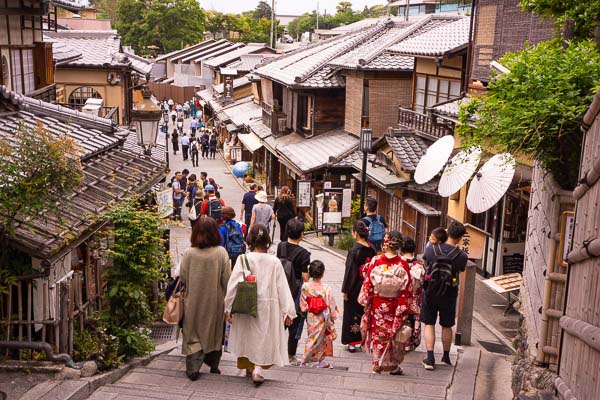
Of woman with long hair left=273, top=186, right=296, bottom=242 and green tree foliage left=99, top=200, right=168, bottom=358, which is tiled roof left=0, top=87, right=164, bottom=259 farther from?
woman with long hair left=273, top=186, right=296, bottom=242

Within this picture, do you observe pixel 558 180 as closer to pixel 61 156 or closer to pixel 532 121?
pixel 532 121

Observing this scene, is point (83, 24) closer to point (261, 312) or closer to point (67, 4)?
→ point (67, 4)

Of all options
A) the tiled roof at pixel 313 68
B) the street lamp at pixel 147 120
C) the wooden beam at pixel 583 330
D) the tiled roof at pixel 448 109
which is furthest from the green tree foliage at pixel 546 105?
the tiled roof at pixel 313 68

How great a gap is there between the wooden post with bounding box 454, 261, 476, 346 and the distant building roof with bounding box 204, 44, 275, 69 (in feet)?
157

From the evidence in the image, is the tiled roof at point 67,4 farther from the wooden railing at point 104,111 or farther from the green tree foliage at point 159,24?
the green tree foliage at point 159,24

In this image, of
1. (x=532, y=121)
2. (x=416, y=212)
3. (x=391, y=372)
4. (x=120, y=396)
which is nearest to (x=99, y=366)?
(x=120, y=396)

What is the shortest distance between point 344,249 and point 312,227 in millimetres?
3919

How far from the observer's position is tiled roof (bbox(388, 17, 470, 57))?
1895cm

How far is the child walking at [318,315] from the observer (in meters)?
8.23

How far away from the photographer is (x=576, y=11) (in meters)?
7.04

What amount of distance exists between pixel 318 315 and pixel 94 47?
77.7 ft

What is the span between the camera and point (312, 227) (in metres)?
Answer: 24.3

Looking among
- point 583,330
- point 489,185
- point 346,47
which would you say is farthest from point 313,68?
point 583,330

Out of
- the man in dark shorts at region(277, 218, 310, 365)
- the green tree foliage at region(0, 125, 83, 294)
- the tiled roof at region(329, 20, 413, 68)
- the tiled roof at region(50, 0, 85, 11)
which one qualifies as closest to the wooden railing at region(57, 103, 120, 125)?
the tiled roof at region(50, 0, 85, 11)
